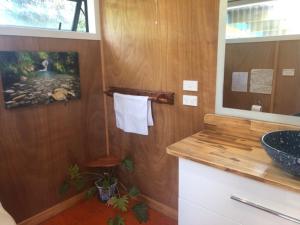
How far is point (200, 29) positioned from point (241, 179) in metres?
0.99

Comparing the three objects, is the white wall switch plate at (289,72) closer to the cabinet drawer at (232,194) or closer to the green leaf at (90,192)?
the cabinet drawer at (232,194)

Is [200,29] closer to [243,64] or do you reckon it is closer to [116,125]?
[243,64]

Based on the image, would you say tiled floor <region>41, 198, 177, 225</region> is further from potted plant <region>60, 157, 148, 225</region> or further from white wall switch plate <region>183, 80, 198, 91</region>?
white wall switch plate <region>183, 80, 198, 91</region>

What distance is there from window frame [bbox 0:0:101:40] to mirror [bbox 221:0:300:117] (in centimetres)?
122

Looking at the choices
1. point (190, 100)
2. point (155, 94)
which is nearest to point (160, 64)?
point (155, 94)

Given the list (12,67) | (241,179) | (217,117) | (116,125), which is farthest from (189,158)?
(12,67)

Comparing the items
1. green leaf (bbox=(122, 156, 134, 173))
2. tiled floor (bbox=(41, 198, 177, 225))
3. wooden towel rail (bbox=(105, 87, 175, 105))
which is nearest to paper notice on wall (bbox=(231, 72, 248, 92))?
wooden towel rail (bbox=(105, 87, 175, 105))

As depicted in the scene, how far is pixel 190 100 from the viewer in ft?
5.71

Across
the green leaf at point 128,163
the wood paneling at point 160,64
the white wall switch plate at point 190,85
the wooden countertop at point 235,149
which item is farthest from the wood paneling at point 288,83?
the green leaf at point 128,163

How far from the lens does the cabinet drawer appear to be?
98cm

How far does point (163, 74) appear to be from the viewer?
6.12 ft

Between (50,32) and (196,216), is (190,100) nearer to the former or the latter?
(196,216)

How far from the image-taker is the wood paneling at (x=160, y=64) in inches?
63.9

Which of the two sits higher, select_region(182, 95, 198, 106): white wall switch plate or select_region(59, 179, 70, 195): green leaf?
select_region(182, 95, 198, 106): white wall switch plate
